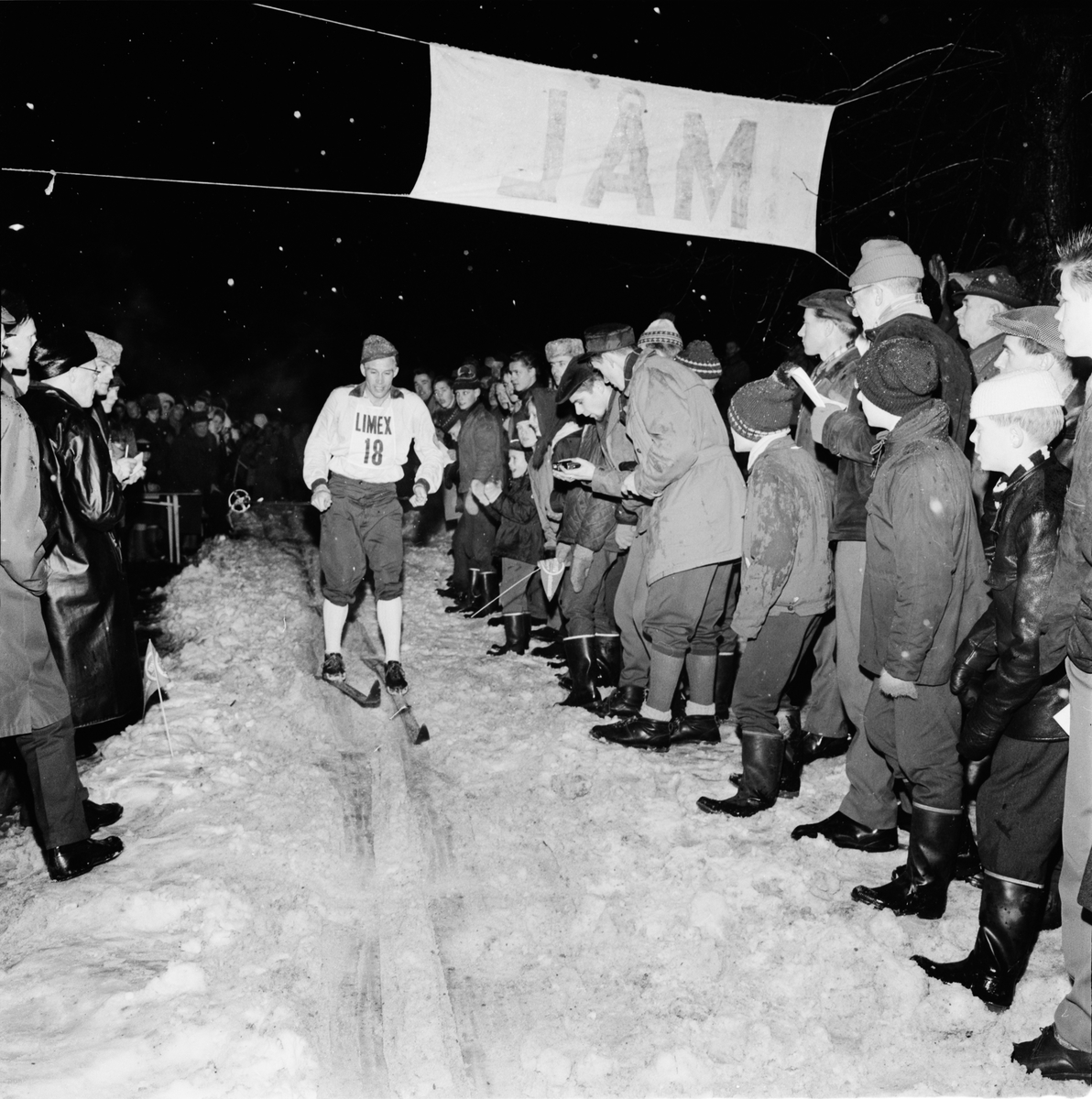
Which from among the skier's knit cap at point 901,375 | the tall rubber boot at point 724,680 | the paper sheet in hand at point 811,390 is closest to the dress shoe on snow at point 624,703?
the tall rubber boot at point 724,680

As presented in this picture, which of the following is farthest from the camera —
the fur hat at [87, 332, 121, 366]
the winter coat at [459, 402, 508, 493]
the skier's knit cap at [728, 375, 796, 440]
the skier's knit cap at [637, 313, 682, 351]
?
the winter coat at [459, 402, 508, 493]

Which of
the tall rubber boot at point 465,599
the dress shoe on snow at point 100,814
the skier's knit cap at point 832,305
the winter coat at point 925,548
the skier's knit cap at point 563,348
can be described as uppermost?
the skier's knit cap at point 832,305

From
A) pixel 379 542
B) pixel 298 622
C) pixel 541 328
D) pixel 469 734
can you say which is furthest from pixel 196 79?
pixel 469 734

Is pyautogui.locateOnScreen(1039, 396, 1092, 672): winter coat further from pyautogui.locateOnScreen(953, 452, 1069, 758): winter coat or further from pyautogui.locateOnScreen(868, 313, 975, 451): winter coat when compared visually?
pyautogui.locateOnScreen(868, 313, 975, 451): winter coat

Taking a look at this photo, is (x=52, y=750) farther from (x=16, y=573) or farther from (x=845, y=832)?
(x=845, y=832)

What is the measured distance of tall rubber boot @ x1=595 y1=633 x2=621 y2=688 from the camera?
21.9 feet

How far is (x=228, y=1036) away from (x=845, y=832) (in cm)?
275

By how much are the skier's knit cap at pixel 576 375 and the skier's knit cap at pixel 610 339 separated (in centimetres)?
8

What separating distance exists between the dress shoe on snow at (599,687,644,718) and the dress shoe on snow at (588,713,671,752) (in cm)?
41

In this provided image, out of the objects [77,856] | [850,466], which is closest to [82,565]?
[77,856]

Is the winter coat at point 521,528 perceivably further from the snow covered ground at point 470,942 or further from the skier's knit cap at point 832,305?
the skier's knit cap at point 832,305

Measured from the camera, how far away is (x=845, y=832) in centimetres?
419

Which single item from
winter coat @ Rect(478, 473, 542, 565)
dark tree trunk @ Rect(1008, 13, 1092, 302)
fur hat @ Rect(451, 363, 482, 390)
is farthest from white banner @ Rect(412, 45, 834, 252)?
fur hat @ Rect(451, 363, 482, 390)

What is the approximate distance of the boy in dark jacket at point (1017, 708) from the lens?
2.89 metres
